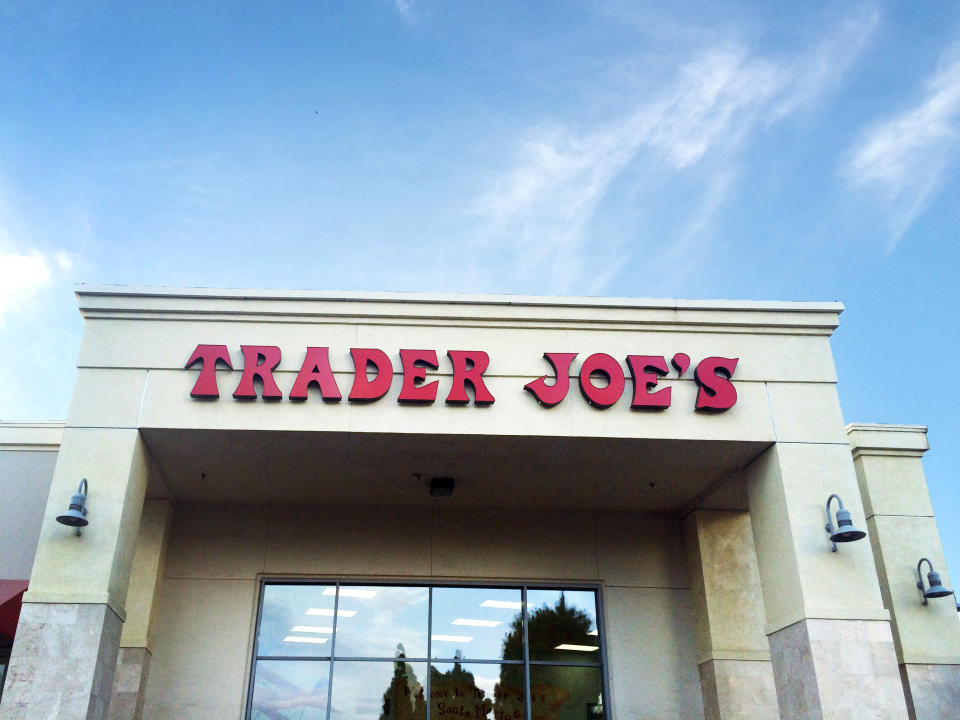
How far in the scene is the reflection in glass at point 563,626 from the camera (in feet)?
44.4

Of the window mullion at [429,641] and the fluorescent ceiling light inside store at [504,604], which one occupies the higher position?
the fluorescent ceiling light inside store at [504,604]

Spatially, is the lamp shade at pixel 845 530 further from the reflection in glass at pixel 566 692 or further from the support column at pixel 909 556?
the reflection in glass at pixel 566 692

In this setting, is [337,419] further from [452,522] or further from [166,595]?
[166,595]

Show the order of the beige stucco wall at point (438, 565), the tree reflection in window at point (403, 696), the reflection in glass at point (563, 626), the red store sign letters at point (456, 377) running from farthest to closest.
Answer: the reflection in glass at point (563, 626) < the beige stucco wall at point (438, 565) < the tree reflection in window at point (403, 696) < the red store sign letters at point (456, 377)

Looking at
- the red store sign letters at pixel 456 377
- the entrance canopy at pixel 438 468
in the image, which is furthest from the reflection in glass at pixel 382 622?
the red store sign letters at pixel 456 377

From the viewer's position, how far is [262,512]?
14.0m

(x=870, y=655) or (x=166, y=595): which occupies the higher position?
(x=166, y=595)

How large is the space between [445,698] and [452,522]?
267cm

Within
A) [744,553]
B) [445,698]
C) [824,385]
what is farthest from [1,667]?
[824,385]

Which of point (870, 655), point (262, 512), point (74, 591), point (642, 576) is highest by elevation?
point (262, 512)

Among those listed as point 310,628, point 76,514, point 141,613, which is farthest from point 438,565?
point 76,514

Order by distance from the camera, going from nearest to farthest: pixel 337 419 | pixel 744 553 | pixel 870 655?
pixel 870 655
pixel 337 419
pixel 744 553

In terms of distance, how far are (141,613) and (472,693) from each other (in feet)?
16.5

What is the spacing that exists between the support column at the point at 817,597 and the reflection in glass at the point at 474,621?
406 cm
